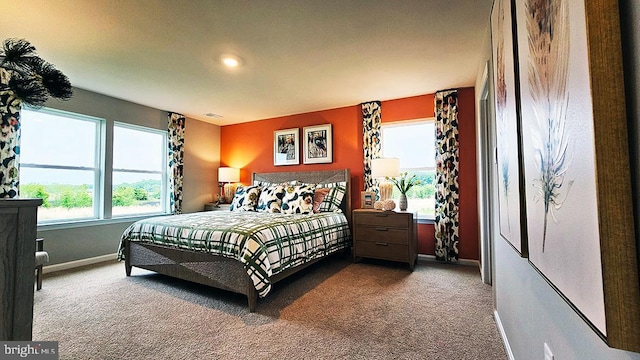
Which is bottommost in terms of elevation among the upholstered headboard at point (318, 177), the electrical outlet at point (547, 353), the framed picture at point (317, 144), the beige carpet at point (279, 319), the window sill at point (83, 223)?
the beige carpet at point (279, 319)

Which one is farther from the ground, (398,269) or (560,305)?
(560,305)

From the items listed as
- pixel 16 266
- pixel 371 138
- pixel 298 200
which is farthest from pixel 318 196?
pixel 16 266

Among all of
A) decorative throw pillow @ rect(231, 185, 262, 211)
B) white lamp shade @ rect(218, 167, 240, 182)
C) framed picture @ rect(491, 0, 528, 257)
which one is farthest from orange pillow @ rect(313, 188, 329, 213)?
framed picture @ rect(491, 0, 528, 257)

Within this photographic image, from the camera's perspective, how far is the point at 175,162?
4.62 m

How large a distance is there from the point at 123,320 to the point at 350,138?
11.4ft

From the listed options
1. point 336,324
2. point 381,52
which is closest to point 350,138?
point 381,52

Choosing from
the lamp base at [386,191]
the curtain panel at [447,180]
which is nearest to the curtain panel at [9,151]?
the lamp base at [386,191]

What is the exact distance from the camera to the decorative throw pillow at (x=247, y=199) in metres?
4.00

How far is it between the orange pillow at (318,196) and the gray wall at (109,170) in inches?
103

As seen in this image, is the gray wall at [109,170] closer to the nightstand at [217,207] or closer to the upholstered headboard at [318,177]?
the nightstand at [217,207]

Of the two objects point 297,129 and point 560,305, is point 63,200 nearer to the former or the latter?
point 297,129

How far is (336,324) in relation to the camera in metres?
2.00

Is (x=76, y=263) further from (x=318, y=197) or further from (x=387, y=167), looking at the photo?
(x=387, y=167)

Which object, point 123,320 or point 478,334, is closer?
point 478,334
